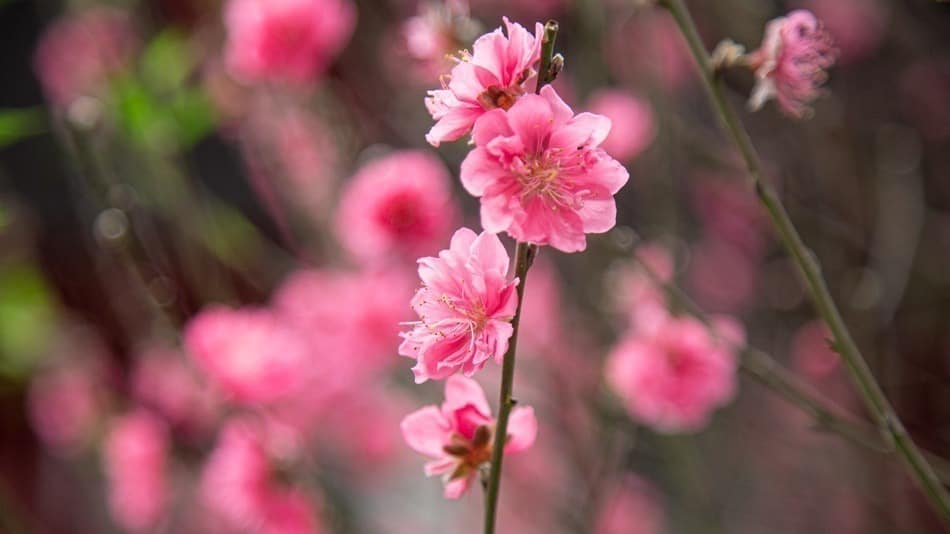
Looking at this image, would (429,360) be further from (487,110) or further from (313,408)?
(313,408)

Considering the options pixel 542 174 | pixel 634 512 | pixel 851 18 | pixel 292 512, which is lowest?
pixel 634 512

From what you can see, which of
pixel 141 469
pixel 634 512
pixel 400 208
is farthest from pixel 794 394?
pixel 634 512

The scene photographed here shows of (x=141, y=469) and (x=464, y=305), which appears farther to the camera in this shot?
(x=141, y=469)

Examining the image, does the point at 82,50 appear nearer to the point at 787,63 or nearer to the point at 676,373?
the point at 676,373

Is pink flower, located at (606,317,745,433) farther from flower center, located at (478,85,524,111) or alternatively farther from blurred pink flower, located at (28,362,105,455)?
blurred pink flower, located at (28,362,105,455)

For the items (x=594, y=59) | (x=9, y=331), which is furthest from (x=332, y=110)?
(x=9, y=331)

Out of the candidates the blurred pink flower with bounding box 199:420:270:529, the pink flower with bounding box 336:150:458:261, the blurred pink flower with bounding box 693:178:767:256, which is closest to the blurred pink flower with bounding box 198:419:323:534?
the blurred pink flower with bounding box 199:420:270:529

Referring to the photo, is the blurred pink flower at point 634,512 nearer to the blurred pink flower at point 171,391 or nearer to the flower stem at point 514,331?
the blurred pink flower at point 171,391
